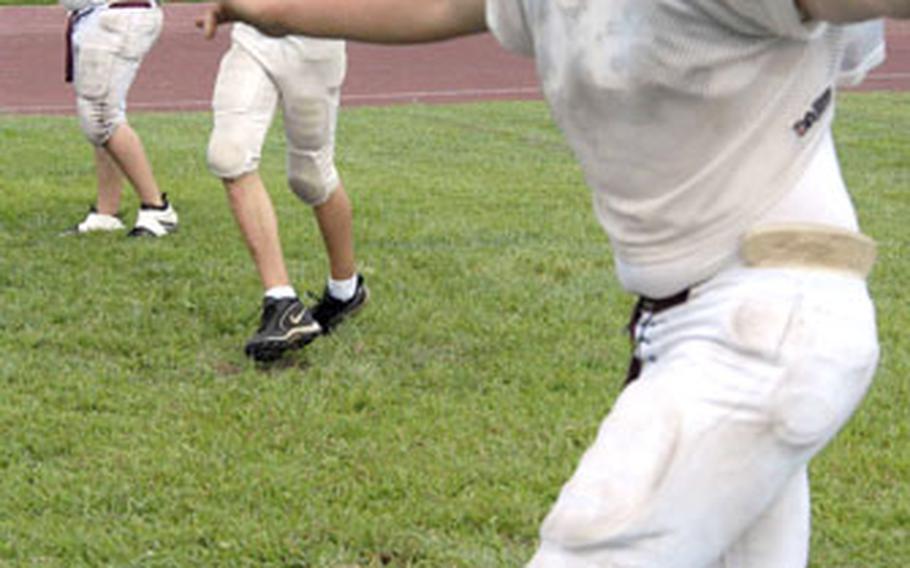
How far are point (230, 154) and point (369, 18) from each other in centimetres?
342

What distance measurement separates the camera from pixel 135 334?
22.0ft

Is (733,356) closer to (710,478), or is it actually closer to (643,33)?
(710,478)

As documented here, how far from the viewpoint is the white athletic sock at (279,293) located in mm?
6414

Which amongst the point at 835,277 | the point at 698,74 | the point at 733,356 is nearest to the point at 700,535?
the point at 733,356

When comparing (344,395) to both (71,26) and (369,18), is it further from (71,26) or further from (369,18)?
(71,26)

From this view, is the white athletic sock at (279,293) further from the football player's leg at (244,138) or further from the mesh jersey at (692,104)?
the mesh jersey at (692,104)

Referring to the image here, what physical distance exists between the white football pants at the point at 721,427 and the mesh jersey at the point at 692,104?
14 cm

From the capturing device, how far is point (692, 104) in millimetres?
2686

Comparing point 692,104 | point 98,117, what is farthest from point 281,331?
point 692,104

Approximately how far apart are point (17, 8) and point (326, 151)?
989 inches

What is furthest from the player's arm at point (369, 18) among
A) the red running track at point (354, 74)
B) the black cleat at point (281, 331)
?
the red running track at point (354, 74)

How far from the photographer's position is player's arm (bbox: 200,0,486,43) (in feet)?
9.87

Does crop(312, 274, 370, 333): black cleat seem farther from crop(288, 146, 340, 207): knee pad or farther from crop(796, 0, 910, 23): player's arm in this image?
crop(796, 0, 910, 23): player's arm

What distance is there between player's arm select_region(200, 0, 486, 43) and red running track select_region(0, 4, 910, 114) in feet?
46.3
